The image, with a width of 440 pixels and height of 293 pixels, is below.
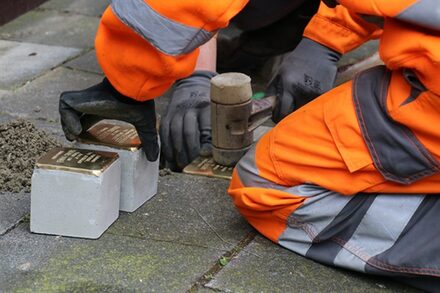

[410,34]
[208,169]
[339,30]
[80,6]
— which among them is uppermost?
[410,34]

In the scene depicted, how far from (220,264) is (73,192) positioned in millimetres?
375

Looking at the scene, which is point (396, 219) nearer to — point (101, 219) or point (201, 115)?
point (101, 219)

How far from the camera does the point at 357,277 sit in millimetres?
1982

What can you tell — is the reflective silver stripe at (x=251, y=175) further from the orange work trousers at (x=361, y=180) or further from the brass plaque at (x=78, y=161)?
the brass plaque at (x=78, y=161)

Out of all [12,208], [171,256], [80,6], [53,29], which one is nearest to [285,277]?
[171,256]

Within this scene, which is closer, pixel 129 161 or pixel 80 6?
pixel 129 161

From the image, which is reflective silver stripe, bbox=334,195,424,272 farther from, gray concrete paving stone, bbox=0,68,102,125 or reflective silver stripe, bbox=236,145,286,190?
gray concrete paving stone, bbox=0,68,102,125

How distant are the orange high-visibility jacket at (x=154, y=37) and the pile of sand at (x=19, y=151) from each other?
60 centimetres

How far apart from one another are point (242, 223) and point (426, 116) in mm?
595

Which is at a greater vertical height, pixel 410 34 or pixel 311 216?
pixel 410 34

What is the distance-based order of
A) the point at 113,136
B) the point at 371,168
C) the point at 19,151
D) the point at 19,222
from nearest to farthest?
the point at 371,168 → the point at 19,222 → the point at 113,136 → the point at 19,151

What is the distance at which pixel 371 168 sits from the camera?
1.91m

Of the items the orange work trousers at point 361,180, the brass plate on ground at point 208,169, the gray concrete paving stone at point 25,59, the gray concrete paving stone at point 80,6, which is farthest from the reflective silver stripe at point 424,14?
the gray concrete paving stone at point 80,6

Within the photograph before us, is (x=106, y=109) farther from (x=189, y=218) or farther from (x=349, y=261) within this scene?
(x=349, y=261)
